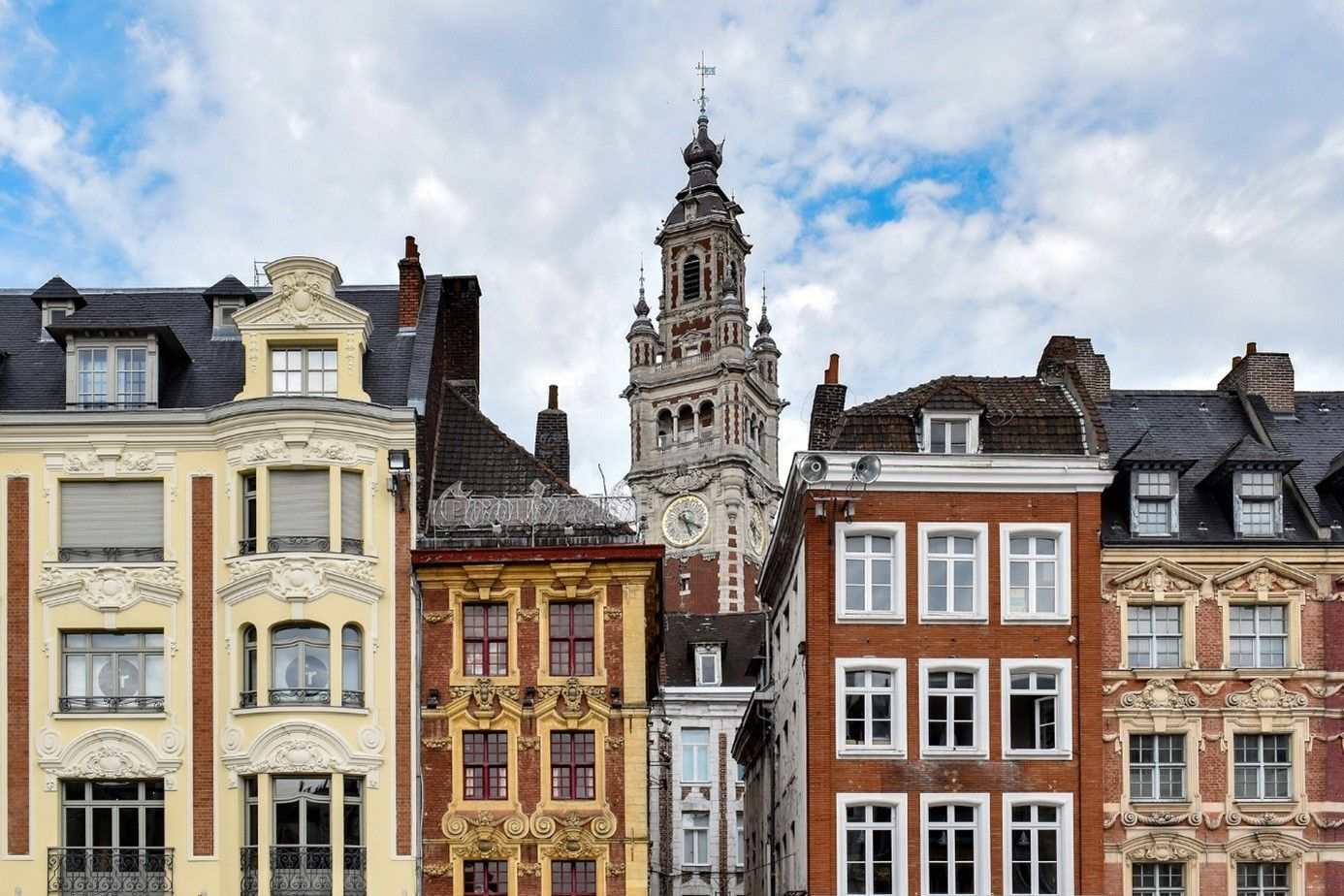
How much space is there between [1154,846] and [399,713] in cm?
1600

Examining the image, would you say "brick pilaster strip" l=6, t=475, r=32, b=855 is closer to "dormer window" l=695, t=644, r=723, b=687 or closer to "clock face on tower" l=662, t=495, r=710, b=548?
"dormer window" l=695, t=644, r=723, b=687

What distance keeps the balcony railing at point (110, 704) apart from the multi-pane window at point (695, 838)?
3953cm

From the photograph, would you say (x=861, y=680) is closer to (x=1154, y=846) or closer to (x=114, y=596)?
(x=1154, y=846)

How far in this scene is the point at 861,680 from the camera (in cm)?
3972

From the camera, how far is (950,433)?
41.2 m

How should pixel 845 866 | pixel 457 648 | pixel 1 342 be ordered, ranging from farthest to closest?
pixel 1 342, pixel 457 648, pixel 845 866

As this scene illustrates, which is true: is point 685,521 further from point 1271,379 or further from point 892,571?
point 892,571

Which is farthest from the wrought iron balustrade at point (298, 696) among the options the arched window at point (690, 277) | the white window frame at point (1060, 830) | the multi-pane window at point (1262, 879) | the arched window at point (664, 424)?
the arched window at point (690, 277)

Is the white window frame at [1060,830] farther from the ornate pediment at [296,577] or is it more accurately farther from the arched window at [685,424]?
the arched window at [685,424]

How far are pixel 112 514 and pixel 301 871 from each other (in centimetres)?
878

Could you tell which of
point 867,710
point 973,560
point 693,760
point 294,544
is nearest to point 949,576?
point 973,560

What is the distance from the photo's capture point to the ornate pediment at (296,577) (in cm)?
4012

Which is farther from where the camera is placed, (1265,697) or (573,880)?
A: (573,880)

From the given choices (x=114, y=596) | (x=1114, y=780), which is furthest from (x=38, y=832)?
(x=1114, y=780)
